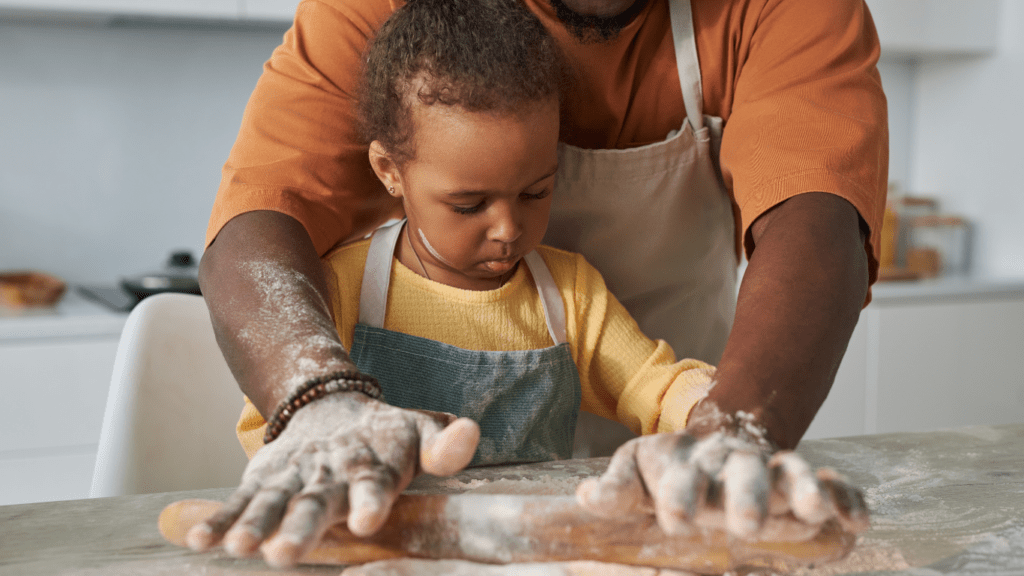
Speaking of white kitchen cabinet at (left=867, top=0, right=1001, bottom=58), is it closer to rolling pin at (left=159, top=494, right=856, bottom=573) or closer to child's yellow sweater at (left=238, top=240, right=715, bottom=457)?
child's yellow sweater at (left=238, top=240, right=715, bottom=457)

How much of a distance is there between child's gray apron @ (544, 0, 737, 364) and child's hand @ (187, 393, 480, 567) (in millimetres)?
501

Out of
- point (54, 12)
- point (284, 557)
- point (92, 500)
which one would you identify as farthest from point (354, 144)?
point (54, 12)

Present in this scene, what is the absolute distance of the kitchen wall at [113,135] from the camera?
6.86 ft

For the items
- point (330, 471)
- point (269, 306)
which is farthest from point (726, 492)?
point (269, 306)

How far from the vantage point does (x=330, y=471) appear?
0.50m

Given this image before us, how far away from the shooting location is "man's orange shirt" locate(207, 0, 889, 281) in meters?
0.79

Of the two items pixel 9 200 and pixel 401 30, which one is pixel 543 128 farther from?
pixel 9 200

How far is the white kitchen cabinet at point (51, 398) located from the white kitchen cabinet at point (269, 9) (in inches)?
30.4

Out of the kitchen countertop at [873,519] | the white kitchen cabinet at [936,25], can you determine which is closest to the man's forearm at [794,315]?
the kitchen countertop at [873,519]

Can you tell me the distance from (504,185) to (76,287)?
5.80 ft

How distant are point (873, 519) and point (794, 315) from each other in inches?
6.4

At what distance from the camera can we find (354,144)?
896 millimetres

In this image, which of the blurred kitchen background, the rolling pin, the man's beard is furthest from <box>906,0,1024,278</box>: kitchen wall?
the rolling pin

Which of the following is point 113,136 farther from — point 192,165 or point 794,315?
point 794,315
